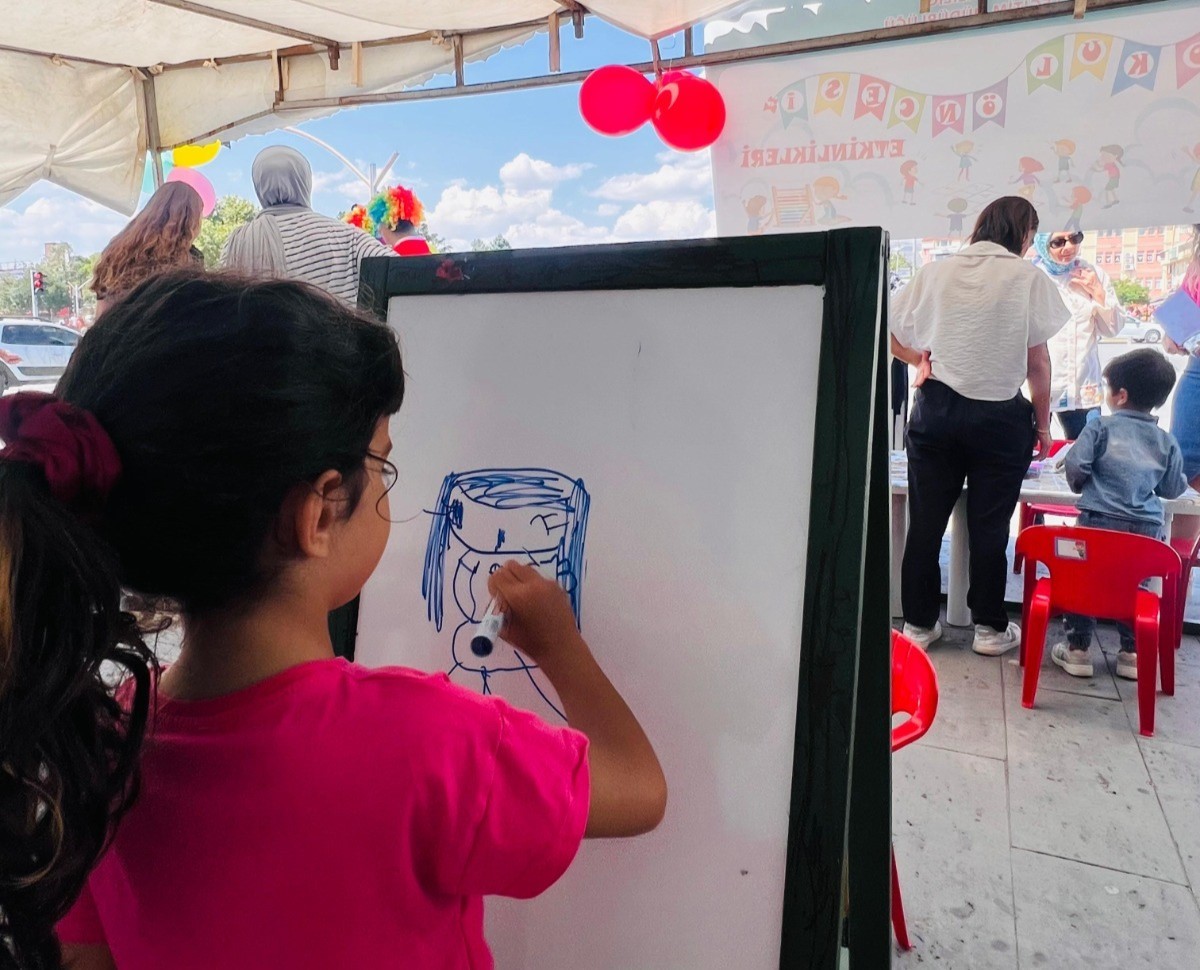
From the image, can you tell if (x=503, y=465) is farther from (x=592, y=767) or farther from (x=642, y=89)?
(x=642, y=89)

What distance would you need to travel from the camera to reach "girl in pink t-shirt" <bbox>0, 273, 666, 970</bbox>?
1.75ft

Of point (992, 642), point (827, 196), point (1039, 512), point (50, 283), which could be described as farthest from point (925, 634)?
point (50, 283)

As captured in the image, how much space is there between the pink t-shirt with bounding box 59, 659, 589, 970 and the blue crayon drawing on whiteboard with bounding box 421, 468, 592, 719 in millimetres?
284

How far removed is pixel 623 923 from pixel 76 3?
3607 mm

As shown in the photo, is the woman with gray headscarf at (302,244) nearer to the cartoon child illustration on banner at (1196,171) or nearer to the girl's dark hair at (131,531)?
the girl's dark hair at (131,531)

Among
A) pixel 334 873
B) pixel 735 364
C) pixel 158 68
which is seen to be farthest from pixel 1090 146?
pixel 158 68

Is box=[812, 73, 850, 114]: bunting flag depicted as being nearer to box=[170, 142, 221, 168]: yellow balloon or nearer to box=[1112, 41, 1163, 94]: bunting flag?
box=[1112, 41, 1163, 94]: bunting flag

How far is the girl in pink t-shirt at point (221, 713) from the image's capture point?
53cm

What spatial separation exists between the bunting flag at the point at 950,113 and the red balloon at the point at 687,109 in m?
0.80

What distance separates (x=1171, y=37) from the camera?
9.10 feet

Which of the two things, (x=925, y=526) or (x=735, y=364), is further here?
(x=925, y=526)

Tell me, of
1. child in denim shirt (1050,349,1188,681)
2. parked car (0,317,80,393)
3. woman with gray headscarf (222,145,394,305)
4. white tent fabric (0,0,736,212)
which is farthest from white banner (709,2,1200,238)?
parked car (0,317,80,393)

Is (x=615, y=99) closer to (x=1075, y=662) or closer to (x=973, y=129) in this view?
(x=973, y=129)

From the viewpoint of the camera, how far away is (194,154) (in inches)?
169
